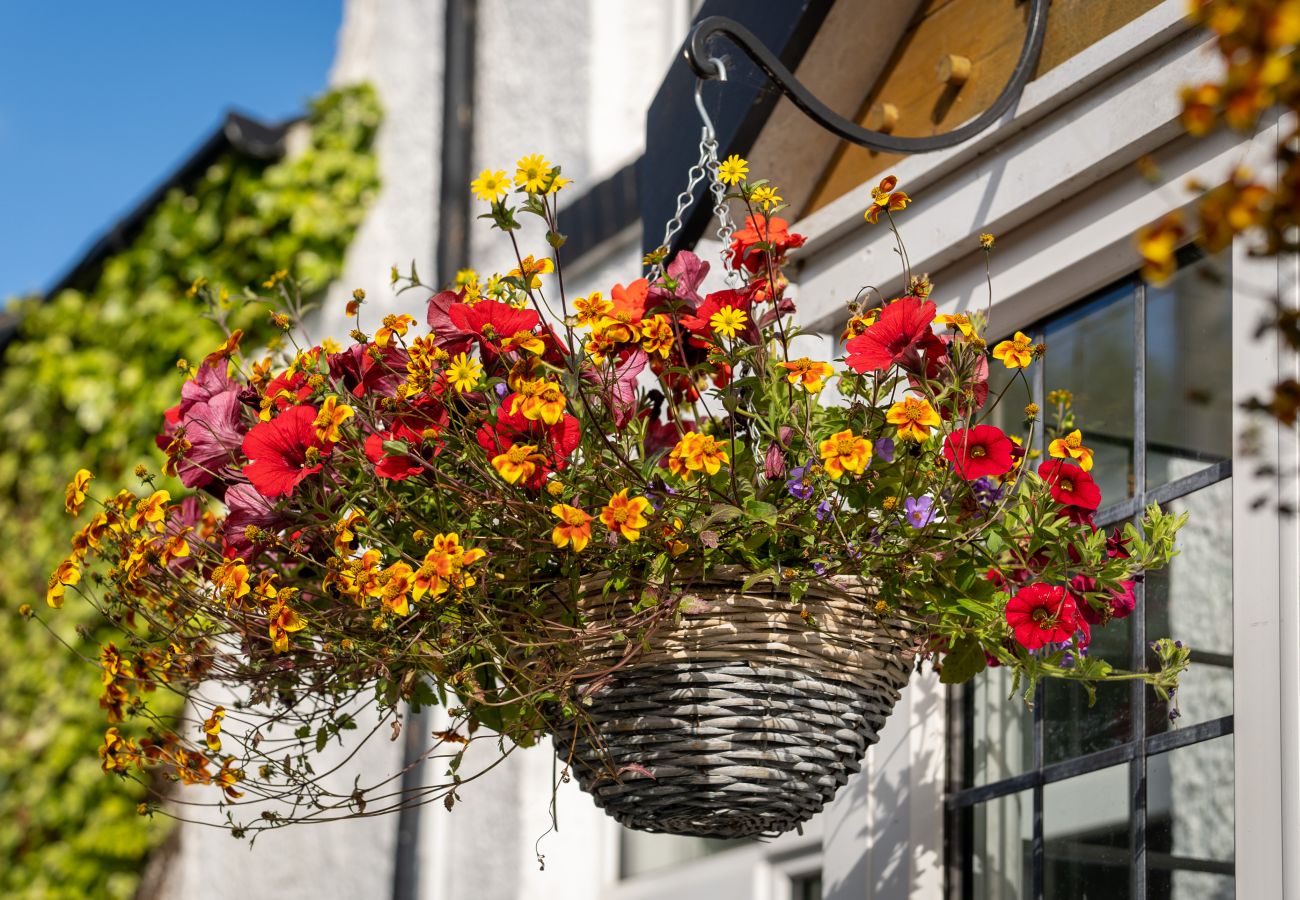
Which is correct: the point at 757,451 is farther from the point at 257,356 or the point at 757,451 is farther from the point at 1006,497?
the point at 257,356

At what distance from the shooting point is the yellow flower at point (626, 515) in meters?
1.48

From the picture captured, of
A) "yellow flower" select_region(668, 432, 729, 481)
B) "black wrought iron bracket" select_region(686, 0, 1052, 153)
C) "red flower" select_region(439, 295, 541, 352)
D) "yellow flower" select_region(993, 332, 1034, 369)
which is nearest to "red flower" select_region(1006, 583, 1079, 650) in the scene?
"yellow flower" select_region(993, 332, 1034, 369)

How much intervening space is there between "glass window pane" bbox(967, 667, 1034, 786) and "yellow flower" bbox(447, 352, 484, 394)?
103 cm

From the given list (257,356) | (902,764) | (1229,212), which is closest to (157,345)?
(257,356)

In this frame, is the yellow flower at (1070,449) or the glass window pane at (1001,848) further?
the glass window pane at (1001,848)

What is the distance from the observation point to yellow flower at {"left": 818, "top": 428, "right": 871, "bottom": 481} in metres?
1.48

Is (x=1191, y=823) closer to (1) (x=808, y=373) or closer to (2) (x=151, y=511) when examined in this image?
(1) (x=808, y=373)

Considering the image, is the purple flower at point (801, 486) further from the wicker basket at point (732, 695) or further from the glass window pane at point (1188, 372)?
the glass window pane at point (1188, 372)

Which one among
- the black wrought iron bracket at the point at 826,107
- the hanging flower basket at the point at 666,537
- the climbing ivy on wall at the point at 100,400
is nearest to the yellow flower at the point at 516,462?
the hanging flower basket at the point at 666,537

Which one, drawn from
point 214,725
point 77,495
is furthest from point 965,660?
point 77,495

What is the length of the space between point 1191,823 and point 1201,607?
273 mm

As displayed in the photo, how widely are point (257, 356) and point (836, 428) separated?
352 centimetres

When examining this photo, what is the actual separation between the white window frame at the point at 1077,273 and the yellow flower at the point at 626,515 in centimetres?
76

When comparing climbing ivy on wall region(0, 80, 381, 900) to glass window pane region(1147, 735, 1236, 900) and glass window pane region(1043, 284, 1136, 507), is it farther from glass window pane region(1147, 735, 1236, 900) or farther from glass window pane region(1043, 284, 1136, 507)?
glass window pane region(1147, 735, 1236, 900)
